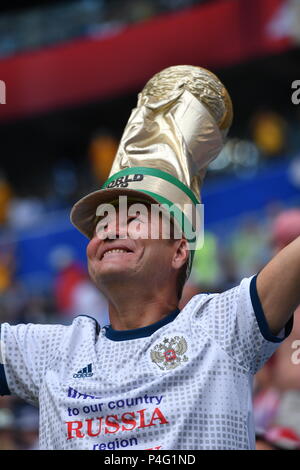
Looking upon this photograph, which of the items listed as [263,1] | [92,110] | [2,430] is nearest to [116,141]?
[92,110]

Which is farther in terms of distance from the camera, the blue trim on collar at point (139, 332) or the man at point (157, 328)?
the blue trim on collar at point (139, 332)

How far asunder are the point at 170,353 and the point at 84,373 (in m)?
0.23

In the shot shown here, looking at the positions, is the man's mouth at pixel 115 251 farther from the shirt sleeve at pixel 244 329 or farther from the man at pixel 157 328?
the shirt sleeve at pixel 244 329

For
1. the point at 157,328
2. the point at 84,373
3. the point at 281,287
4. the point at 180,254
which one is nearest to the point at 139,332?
the point at 157,328

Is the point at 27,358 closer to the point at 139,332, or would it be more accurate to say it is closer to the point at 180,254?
the point at 139,332

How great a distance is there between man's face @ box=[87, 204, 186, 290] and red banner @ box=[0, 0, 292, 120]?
738 cm

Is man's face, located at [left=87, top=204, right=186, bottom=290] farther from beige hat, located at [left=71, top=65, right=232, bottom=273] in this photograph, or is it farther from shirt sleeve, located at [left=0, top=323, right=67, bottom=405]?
shirt sleeve, located at [left=0, top=323, right=67, bottom=405]

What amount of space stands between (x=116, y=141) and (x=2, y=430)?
732 cm

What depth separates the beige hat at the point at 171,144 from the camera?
2.45 meters

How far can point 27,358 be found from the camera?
2.38m

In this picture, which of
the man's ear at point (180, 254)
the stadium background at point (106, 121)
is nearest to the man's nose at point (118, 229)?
the man's ear at point (180, 254)

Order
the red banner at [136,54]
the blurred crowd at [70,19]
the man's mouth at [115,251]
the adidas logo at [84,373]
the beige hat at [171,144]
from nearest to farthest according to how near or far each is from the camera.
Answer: the adidas logo at [84,373], the man's mouth at [115,251], the beige hat at [171,144], the red banner at [136,54], the blurred crowd at [70,19]

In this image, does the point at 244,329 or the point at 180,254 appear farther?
the point at 180,254

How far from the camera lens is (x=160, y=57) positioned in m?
10.5
